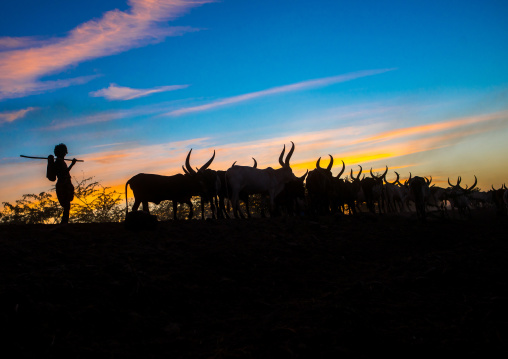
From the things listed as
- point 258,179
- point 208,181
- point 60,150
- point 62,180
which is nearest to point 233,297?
point 62,180

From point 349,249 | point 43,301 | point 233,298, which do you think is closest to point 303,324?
point 233,298

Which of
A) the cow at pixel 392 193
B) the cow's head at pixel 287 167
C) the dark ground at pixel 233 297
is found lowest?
the dark ground at pixel 233 297

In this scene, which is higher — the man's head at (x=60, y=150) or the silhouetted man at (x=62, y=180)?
the man's head at (x=60, y=150)

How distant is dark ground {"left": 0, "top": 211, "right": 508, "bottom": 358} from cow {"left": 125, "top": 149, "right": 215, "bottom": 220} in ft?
19.2

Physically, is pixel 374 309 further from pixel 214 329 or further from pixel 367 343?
pixel 214 329

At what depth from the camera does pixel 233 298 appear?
6.16 metres

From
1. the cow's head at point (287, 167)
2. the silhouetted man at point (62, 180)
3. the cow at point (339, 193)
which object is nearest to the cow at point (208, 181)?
the cow's head at point (287, 167)

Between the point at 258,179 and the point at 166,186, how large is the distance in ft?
12.0

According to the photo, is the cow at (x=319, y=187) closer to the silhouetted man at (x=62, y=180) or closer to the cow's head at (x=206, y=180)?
the cow's head at (x=206, y=180)

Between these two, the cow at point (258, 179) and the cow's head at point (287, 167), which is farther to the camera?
the cow's head at point (287, 167)

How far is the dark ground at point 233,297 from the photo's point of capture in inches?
170

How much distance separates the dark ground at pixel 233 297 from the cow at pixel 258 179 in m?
6.04

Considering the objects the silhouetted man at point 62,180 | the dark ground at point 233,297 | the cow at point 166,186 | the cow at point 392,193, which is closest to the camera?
the dark ground at point 233,297

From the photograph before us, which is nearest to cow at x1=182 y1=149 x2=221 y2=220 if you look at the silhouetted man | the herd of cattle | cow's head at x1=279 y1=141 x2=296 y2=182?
the herd of cattle
